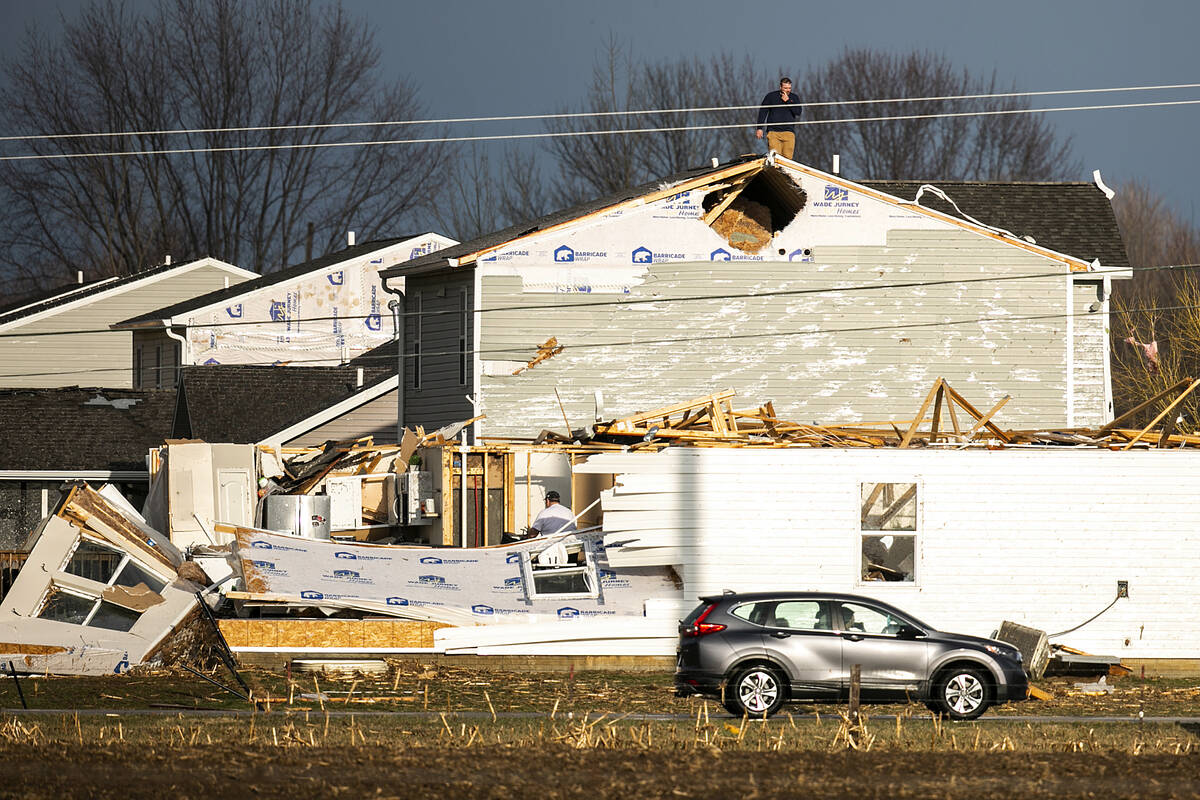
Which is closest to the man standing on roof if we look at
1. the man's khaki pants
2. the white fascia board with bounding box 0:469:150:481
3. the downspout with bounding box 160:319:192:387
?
the man's khaki pants

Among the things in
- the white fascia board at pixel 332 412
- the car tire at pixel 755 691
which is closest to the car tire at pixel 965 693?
the car tire at pixel 755 691

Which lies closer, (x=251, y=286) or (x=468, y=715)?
(x=468, y=715)

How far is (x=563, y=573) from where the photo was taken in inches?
884

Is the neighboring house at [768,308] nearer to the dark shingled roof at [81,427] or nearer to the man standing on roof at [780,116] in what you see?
the man standing on roof at [780,116]

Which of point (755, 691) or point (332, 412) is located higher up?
point (332, 412)

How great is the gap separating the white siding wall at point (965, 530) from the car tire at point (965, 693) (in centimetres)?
478

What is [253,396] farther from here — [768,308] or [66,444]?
[768,308]

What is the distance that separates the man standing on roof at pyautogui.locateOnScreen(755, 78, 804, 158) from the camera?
106ft

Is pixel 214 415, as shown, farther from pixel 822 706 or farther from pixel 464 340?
pixel 822 706

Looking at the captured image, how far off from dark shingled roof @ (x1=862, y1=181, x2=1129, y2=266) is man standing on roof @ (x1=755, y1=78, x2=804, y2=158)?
2.65 m

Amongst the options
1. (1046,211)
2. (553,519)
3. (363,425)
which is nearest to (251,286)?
(363,425)

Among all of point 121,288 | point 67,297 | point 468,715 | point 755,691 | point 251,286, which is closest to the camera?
point 468,715

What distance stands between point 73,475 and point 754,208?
16.4m

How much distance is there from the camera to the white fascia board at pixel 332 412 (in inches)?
1481
